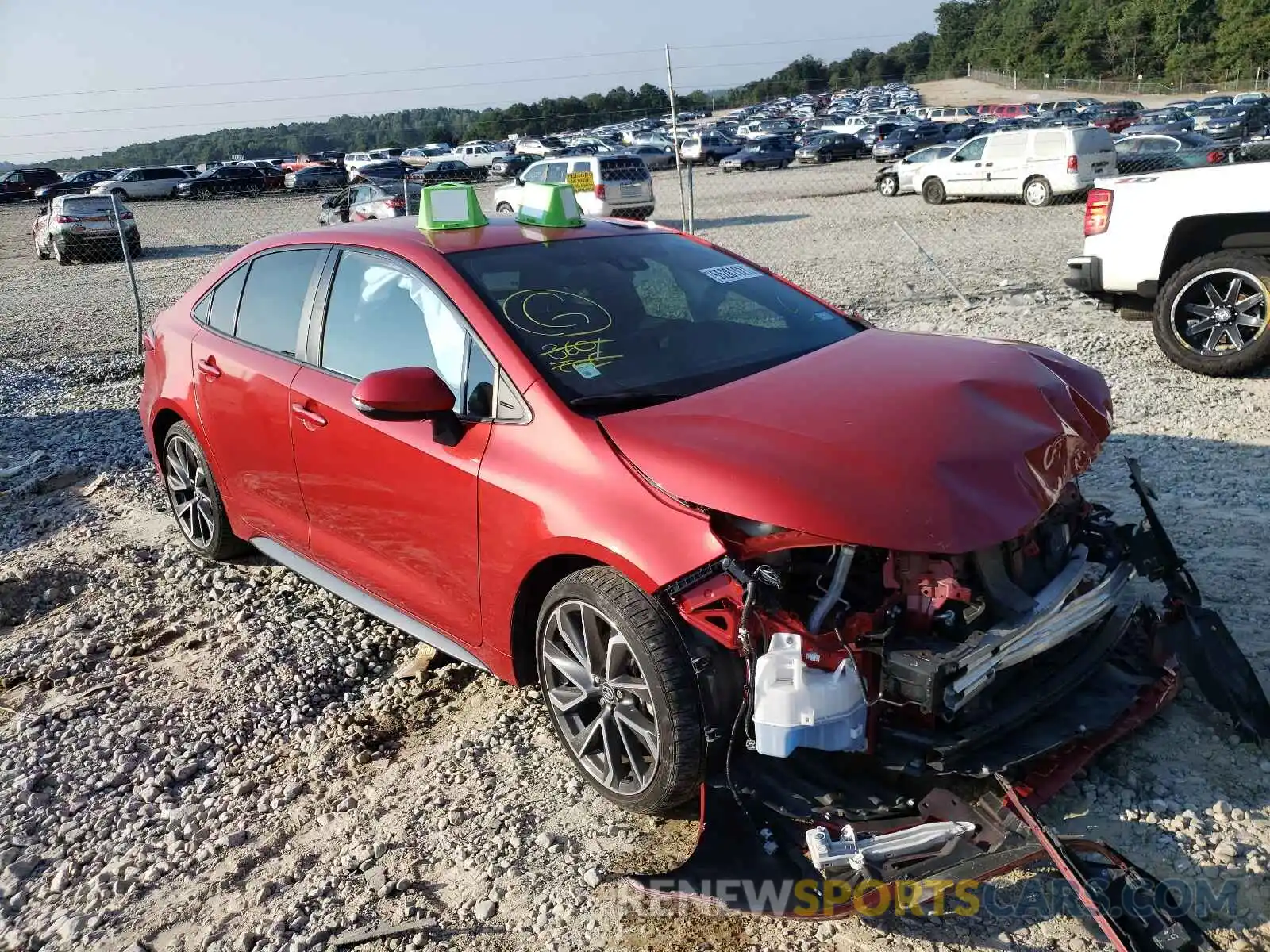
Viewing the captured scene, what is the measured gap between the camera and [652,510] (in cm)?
276

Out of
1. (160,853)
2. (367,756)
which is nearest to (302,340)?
(367,756)

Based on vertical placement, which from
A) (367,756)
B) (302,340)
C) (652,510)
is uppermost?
(302,340)

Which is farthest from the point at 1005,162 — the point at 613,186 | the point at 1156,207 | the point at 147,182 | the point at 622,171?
the point at 147,182

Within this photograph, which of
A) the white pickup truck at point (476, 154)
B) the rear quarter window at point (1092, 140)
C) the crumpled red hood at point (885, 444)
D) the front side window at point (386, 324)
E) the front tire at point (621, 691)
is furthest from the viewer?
the white pickup truck at point (476, 154)

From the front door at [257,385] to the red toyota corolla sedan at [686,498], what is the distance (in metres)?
0.03

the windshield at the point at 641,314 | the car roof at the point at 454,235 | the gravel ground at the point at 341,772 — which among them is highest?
the car roof at the point at 454,235

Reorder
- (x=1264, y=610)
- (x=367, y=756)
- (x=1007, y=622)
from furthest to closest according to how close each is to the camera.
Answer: (x=1264, y=610)
(x=367, y=756)
(x=1007, y=622)

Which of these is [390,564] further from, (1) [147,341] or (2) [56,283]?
(2) [56,283]

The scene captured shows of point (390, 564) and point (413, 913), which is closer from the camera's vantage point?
point (413, 913)

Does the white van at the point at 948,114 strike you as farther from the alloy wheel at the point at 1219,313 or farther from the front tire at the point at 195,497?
the front tire at the point at 195,497

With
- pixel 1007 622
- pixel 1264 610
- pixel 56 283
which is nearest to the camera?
pixel 1007 622

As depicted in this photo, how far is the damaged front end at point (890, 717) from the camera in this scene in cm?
245

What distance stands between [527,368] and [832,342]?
1.26 metres

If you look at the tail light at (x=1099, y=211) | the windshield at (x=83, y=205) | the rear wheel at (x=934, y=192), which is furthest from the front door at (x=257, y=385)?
the rear wheel at (x=934, y=192)
